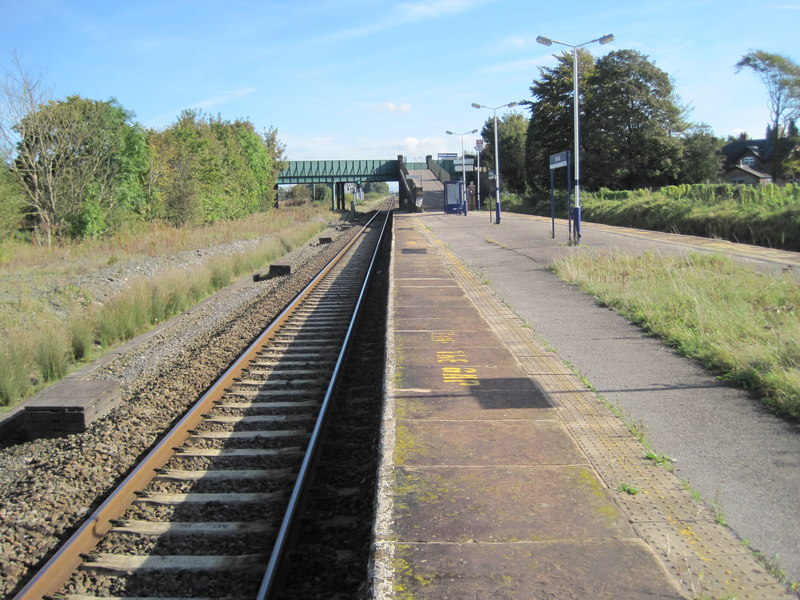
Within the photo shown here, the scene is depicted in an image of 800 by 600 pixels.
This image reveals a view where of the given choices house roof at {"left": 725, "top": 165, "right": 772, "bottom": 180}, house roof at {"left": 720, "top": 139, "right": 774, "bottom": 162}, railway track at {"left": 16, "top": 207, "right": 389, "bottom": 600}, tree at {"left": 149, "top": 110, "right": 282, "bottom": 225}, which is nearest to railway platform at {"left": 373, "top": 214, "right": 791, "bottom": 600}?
railway track at {"left": 16, "top": 207, "right": 389, "bottom": 600}

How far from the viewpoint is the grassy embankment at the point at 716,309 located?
279 inches

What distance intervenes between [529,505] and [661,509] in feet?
2.68

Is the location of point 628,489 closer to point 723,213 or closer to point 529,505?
point 529,505

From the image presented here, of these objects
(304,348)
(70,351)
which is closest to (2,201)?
(70,351)

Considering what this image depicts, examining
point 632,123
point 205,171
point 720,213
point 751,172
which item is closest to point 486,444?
point 720,213

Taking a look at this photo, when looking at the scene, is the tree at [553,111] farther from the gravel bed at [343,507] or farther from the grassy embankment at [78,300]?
the gravel bed at [343,507]

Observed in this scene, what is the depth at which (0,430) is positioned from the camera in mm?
7504

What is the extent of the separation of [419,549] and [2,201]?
70.9 feet

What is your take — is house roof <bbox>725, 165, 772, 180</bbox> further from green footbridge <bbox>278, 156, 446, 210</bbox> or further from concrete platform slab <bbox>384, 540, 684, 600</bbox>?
concrete platform slab <bbox>384, 540, 684, 600</bbox>

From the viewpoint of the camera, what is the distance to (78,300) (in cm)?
1416

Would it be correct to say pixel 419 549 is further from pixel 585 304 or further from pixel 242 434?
pixel 585 304

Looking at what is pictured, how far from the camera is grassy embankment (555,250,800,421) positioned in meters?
7.08

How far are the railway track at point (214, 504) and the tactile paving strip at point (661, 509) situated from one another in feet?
7.59

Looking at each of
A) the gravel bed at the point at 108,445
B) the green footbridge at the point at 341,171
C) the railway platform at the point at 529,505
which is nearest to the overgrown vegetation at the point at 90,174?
the gravel bed at the point at 108,445
